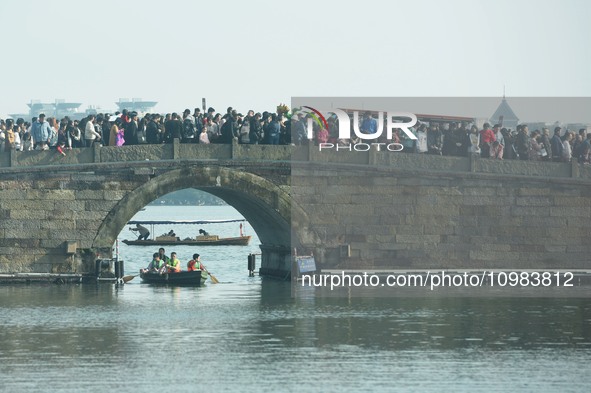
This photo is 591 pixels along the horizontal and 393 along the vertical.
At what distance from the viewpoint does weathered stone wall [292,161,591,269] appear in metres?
56.1

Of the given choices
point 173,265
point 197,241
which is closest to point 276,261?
point 173,265

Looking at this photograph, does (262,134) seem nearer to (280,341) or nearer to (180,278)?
(180,278)

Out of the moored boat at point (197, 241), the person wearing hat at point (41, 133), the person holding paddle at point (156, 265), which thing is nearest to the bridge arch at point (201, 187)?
the person holding paddle at point (156, 265)

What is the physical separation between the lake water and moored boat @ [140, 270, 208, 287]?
1089 mm

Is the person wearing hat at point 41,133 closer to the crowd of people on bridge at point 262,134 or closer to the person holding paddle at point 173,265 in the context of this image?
the crowd of people on bridge at point 262,134

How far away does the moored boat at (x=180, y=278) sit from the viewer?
5716cm

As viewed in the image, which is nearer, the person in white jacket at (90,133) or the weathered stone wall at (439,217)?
the person in white jacket at (90,133)

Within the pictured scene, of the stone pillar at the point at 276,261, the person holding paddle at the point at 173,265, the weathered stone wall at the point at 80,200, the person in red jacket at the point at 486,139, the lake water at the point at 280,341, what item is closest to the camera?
the lake water at the point at 280,341

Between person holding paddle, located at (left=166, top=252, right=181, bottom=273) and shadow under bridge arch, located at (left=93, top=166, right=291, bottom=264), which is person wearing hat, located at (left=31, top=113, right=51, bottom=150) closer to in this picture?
shadow under bridge arch, located at (left=93, top=166, right=291, bottom=264)

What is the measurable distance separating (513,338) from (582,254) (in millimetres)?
16362

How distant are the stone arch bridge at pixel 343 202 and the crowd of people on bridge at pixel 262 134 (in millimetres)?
703

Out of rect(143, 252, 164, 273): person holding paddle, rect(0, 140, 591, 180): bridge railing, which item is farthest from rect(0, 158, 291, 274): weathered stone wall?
rect(143, 252, 164, 273): person holding paddle

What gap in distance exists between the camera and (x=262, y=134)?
185ft

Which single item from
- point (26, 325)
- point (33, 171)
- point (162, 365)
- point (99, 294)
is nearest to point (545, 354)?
point (162, 365)
